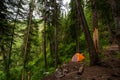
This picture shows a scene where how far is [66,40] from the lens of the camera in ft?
91.6

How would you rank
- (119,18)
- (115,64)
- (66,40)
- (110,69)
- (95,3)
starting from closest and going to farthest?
(119,18)
(110,69)
(115,64)
(95,3)
(66,40)

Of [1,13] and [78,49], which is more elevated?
[1,13]

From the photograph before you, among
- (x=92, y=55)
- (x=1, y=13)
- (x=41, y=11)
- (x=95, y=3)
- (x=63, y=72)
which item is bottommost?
(x=63, y=72)

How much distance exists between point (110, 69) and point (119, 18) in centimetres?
401

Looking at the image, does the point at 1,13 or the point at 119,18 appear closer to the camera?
the point at 119,18

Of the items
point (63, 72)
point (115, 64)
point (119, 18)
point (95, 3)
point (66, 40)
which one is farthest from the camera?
point (66, 40)

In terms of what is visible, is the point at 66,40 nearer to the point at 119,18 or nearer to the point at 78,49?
the point at 78,49

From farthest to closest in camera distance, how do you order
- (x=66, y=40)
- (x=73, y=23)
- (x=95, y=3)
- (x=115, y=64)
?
(x=66, y=40) < (x=73, y=23) < (x=95, y=3) < (x=115, y=64)

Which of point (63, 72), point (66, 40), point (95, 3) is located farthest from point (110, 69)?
point (66, 40)

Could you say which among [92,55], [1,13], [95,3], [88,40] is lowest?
[92,55]

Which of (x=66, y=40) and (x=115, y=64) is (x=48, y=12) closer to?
(x=66, y=40)

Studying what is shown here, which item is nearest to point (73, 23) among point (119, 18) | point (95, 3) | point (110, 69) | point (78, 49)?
point (78, 49)

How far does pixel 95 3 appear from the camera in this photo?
12.3 metres

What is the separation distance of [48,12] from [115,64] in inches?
529
